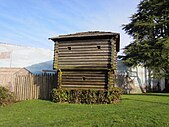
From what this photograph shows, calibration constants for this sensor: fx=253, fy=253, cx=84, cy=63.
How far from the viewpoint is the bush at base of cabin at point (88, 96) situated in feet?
54.2

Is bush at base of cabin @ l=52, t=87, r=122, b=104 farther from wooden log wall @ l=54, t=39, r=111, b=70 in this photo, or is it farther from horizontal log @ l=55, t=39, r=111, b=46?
horizontal log @ l=55, t=39, r=111, b=46

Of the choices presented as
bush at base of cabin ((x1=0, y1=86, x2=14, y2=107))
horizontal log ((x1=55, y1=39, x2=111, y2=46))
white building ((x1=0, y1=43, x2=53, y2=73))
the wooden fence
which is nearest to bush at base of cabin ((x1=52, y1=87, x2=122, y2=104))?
the wooden fence

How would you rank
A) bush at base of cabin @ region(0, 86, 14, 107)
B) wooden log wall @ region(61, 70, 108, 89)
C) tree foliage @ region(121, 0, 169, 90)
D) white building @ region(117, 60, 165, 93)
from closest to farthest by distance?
bush at base of cabin @ region(0, 86, 14, 107) < wooden log wall @ region(61, 70, 108, 89) < tree foliage @ region(121, 0, 169, 90) < white building @ region(117, 60, 165, 93)

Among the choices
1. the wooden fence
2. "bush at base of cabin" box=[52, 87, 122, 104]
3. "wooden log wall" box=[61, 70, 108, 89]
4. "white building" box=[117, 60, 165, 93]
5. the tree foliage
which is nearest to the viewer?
"bush at base of cabin" box=[52, 87, 122, 104]

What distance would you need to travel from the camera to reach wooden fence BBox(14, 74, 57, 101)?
19.6 m

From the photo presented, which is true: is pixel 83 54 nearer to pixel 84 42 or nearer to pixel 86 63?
pixel 86 63

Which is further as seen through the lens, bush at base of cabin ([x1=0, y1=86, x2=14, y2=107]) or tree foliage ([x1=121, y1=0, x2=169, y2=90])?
tree foliage ([x1=121, y1=0, x2=169, y2=90])

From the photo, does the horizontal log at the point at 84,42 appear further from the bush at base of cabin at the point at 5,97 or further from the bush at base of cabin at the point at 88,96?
the bush at base of cabin at the point at 5,97

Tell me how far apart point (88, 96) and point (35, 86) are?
5.14 meters

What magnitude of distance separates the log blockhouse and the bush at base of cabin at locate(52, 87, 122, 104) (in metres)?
0.53

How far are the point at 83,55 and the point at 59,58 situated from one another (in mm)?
1858

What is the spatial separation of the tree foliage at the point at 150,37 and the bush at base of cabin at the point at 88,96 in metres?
11.8

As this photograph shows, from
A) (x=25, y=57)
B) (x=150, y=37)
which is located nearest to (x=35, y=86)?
(x=25, y=57)

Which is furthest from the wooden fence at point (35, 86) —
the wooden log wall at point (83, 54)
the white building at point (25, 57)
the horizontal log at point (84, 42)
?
the white building at point (25, 57)
